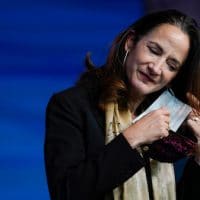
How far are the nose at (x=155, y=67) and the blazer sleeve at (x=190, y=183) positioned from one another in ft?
0.91

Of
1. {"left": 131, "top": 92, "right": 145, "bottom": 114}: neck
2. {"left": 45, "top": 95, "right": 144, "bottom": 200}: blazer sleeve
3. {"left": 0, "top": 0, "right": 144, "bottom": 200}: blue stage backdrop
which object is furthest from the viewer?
{"left": 0, "top": 0, "right": 144, "bottom": 200}: blue stage backdrop

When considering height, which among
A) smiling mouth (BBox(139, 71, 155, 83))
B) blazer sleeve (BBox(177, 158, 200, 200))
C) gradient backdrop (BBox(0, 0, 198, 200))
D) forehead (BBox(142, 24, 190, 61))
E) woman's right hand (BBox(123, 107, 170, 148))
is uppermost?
gradient backdrop (BBox(0, 0, 198, 200))

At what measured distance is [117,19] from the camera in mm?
2414

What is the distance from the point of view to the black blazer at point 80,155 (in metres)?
1.14

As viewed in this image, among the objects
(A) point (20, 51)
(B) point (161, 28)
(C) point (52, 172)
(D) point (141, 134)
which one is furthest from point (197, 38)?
(A) point (20, 51)

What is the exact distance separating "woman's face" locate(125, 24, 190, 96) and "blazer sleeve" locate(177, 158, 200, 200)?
23 cm

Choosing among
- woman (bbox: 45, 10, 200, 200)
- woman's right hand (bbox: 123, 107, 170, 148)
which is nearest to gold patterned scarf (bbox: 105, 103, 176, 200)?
woman (bbox: 45, 10, 200, 200)

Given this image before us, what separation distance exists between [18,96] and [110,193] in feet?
3.29

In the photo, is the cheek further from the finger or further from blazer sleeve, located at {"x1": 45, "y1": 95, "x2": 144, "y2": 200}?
blazer sleeve, located at {"x1": 45, "y1": 95, "x2": 144, "y2": 200}

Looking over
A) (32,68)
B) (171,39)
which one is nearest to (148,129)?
(171,39)

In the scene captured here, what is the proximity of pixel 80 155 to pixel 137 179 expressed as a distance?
0.20m

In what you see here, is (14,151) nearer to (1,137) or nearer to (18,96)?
(1,137)

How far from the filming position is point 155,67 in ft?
4.20

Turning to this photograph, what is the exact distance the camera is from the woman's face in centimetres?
128
